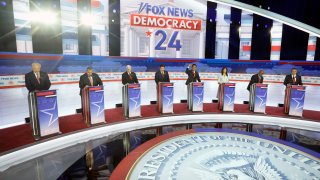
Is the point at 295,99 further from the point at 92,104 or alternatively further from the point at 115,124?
the point at 92,104

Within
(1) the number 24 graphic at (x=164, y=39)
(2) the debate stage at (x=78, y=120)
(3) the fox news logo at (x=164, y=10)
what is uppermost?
(3) the fox news logo at (x=164, y=10)

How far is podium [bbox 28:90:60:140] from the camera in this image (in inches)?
124

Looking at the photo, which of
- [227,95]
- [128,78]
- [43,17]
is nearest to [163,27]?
[43,17]

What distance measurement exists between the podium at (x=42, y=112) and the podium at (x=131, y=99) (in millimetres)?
1396

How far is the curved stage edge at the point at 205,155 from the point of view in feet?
7.54

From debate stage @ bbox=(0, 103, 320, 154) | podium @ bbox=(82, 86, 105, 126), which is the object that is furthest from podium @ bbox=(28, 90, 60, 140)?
podium @ bbox=(82, 86, 105, 126)

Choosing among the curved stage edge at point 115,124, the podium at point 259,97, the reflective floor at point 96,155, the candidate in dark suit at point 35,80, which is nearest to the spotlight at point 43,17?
the candidate in dark suit at point 35,80

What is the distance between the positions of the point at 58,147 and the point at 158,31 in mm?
6185

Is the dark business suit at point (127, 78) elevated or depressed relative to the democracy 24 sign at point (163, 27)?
depressed

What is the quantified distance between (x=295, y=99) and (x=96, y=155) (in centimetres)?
433

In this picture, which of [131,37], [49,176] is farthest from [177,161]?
[131,37]

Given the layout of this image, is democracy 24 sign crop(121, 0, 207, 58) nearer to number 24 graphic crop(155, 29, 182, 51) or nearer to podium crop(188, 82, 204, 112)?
number 24 graphic crop(155, 29, 182, 51)

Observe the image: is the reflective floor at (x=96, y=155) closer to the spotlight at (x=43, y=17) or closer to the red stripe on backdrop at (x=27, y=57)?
the red stripe on backdrop at (x=27, y=57)

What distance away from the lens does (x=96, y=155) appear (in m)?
2.85
